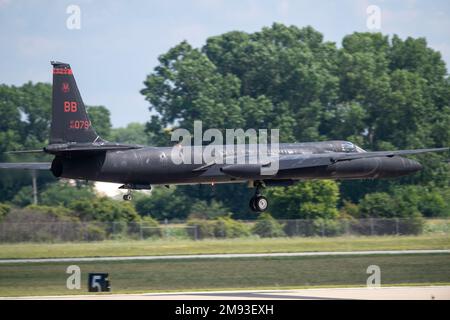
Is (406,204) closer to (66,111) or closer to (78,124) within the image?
(78,124)

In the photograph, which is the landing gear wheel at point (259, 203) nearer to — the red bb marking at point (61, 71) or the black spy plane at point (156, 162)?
the black spy plane at point (156, 162)

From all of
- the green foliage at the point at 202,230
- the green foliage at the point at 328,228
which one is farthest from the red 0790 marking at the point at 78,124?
the green foliage at the point at 328,228

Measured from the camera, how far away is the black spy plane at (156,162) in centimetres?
3819

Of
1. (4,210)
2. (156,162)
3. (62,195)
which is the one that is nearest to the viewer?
(156,162)

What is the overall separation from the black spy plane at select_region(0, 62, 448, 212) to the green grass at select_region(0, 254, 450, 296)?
3541 millimetres

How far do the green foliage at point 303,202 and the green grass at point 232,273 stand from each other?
2250 cm

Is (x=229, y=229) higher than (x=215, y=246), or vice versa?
(x=229, y=229)

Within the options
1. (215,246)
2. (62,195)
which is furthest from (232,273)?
(62,195)

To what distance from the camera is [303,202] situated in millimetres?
70625

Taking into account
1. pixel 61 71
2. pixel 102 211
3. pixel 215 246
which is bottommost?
pixel 215 246

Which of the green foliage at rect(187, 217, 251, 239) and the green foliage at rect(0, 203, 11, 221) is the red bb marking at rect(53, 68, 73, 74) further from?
the green foliage at rect(0, 203, 11, 221)

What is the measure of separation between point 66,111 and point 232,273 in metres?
10.1
